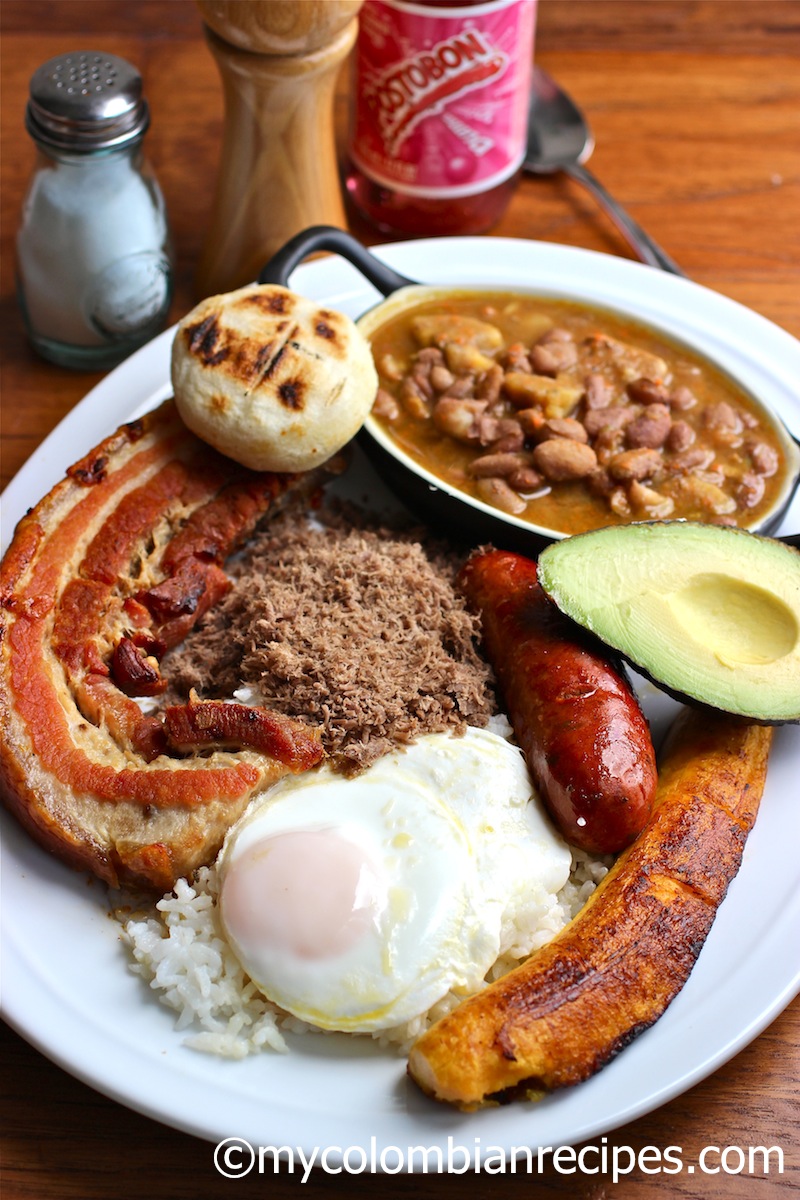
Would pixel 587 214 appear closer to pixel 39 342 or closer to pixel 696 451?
pixel 696 451

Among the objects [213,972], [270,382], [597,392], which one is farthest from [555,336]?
[213,972]

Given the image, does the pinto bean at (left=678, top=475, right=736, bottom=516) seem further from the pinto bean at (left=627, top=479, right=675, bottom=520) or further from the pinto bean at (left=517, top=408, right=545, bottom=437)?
the pinto bean at (left=517, top=408, right=545, bottom=437)

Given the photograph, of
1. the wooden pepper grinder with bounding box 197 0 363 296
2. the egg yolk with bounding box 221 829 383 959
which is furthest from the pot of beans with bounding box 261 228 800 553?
the egg yolk with bounding box 221 829 383 959

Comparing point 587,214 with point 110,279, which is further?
point 587,214

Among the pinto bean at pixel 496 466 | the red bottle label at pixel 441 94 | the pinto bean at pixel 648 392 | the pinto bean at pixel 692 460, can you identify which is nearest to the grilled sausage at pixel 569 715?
the pinto bean at pixel 496 466

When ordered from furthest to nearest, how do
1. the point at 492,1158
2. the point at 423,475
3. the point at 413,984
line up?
the point at 423,475, the point at 413,984, the point at 492,1158

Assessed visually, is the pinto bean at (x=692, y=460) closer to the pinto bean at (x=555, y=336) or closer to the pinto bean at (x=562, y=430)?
the pinto bean at (x=562, y=430)

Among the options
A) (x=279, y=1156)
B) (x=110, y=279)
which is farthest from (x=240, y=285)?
(x=279, y=1156)
